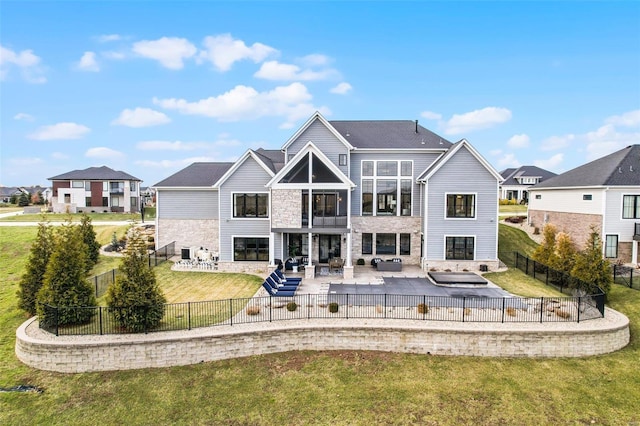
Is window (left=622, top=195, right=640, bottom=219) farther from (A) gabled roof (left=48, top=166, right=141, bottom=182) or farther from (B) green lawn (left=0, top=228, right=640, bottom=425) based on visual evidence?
(A) gabled roof (left=48, top=166, right=141, bottom=182)

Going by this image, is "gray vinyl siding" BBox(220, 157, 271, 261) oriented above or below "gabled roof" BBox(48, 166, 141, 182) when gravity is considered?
below

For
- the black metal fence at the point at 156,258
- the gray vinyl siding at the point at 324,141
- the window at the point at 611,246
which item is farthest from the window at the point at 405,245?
the black metal fence at the point at 156,258

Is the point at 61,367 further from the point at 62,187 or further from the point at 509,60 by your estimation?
the point at 62,187

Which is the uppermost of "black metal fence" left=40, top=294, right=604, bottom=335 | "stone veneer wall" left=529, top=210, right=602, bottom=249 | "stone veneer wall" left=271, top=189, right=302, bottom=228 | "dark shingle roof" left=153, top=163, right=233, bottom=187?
"dark shingle roof" left=153, top=163, right=233, bottom=187

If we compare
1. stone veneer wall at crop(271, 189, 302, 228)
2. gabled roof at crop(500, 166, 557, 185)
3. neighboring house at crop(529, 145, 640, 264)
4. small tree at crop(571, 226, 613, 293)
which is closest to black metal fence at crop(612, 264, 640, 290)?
neighboring house at crop(529, 145, 640, 264)

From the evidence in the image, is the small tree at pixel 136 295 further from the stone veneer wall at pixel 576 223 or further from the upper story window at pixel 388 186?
the stone veneer wall at pixel 576 223

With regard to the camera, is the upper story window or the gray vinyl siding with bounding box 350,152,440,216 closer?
the gray vinyl siding with bounding box 350,152,440,216
